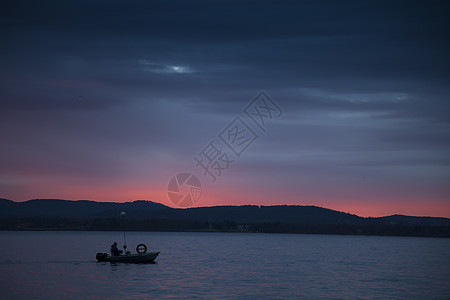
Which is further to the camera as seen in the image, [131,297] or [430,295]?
[430,295]

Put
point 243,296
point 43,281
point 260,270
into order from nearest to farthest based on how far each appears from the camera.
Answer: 1. point 243,296
2. point 43,281
3. point 260,270

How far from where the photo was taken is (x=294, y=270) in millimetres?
78375

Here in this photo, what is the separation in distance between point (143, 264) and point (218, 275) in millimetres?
17701

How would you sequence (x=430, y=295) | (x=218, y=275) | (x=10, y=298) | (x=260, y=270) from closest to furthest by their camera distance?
(x=10, y=298) → (x=430, y=295) → (x=218, y=275) → (x=260, y=270)

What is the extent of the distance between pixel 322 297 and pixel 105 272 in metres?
30.8

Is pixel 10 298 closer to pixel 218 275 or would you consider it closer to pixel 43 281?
pixel 43 281

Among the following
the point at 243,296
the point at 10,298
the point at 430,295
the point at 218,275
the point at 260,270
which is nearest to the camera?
the point at 10,298

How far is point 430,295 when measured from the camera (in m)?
54.8

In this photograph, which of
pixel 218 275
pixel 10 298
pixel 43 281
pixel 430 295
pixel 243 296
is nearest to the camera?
pixel 10 298

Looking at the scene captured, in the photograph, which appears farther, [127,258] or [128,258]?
[128,258]

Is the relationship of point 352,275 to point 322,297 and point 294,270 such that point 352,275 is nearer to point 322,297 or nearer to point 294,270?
point 294,270

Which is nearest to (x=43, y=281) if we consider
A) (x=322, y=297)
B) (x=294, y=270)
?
(x=322, y=297)

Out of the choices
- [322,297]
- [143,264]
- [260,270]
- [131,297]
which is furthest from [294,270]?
[131,297]

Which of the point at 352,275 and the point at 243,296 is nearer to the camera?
the point at 243,296
